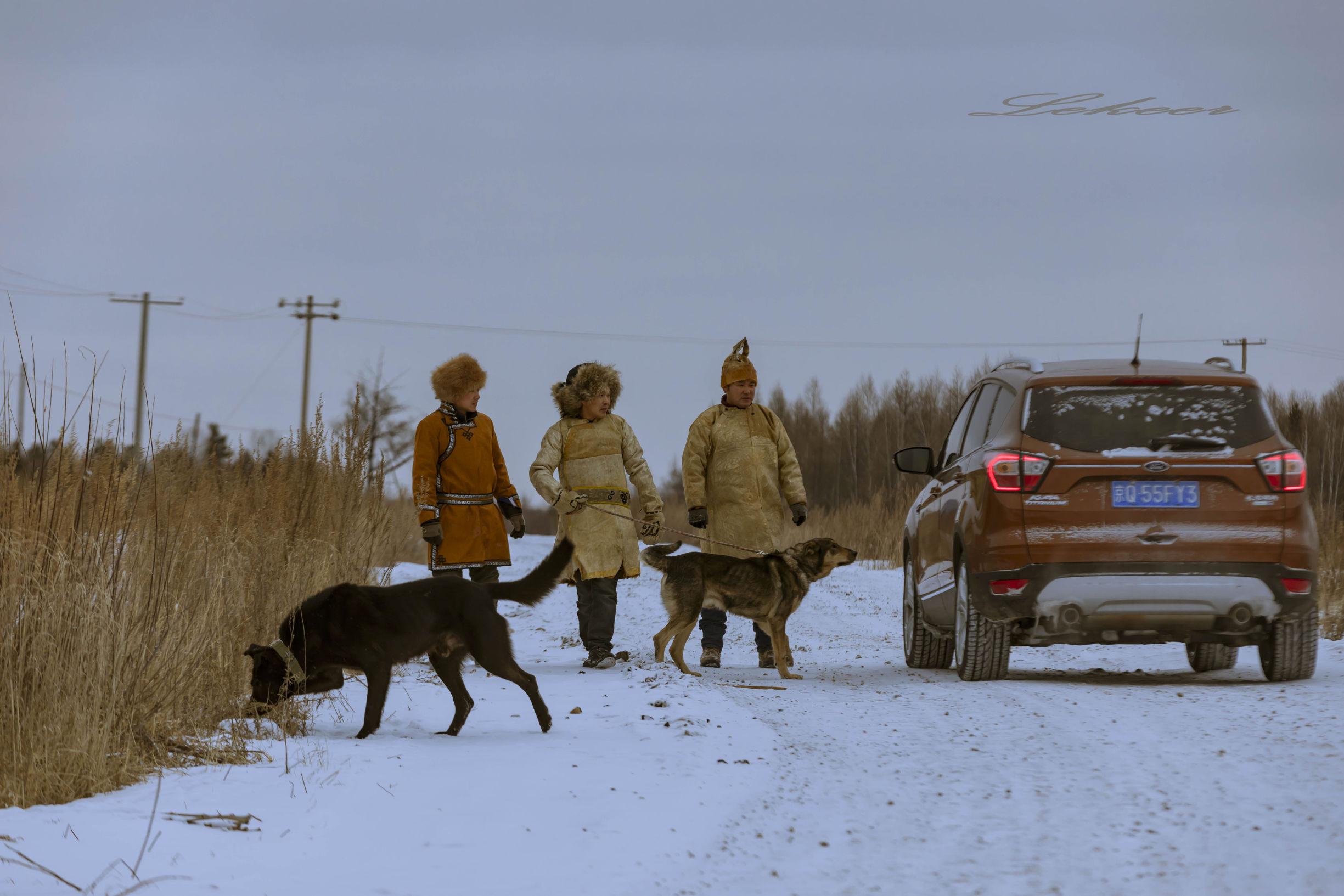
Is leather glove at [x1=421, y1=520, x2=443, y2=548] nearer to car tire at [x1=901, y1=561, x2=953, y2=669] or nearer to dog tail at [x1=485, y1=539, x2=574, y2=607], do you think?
dog tail at [x1=485, y1=539, x2=574, y2=607]

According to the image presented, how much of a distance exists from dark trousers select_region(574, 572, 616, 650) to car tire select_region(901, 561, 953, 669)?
2.19 m

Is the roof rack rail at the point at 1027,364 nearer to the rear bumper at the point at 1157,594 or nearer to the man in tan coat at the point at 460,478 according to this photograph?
the rear bumper at the point at 1157,594

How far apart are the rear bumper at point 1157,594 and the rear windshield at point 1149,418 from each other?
69 centimetres

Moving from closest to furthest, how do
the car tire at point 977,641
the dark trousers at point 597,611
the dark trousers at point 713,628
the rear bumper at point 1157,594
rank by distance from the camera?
1. the rear bumper at point 1157,594
2. the car tire at point 977,641
3. the dark trousers at point 597,611
4. the dark trousers at point 713,628

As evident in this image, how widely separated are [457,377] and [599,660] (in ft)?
7.34

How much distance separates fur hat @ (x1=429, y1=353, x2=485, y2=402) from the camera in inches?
364

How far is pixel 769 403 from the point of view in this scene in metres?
47.7

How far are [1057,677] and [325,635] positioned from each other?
4925mm

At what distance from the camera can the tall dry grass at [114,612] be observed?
4992mm

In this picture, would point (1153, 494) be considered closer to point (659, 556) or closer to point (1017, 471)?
point (1017, 471)

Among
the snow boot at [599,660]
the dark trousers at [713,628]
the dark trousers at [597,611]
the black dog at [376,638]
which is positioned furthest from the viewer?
the dark trousers at [713,628]

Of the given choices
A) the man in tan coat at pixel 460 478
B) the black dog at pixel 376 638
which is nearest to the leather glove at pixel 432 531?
the man in tan coat at pixel 460 478

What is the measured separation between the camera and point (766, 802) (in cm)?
531

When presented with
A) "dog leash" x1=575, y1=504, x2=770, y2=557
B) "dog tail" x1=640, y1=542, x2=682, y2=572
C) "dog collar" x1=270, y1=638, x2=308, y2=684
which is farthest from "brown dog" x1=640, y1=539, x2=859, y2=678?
"dog collar" x1=270, y1=638, x2=308, y2=684
